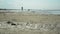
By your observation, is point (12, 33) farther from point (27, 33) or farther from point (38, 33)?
point (38, 33)

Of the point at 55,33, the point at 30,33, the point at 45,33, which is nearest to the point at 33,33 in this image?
the point at 30,33

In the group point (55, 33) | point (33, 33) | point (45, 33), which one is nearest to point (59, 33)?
point (55, 33)

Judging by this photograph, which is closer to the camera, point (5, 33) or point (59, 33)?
point (5, 33)

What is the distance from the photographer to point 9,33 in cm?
1202

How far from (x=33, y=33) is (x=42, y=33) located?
88 centimetres

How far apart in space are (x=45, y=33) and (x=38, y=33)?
2.17ft

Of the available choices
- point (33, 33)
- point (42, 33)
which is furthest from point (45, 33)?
point (33, 33)

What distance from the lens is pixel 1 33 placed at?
11797 mm

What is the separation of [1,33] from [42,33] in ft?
12.2

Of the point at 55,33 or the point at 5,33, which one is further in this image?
the point at 55,33

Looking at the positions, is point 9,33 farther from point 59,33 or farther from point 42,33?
point 59,33

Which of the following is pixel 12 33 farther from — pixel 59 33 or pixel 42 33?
pixel 59 33

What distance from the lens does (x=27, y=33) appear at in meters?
12.3

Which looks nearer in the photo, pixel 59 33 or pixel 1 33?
pixel 1 33
